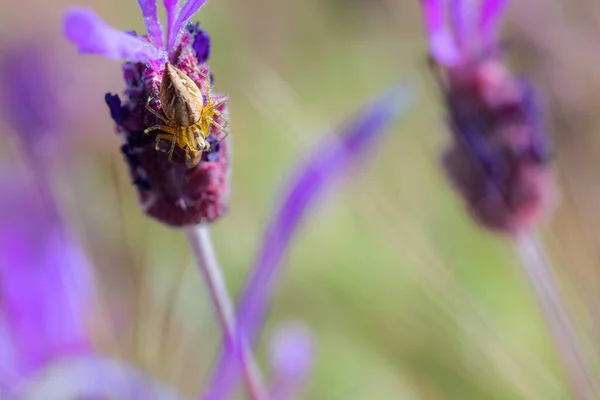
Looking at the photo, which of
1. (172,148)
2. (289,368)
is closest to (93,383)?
(289,368)

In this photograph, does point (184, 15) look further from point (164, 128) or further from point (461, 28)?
point (461, 28)

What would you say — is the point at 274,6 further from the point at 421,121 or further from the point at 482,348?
the point at 482,348

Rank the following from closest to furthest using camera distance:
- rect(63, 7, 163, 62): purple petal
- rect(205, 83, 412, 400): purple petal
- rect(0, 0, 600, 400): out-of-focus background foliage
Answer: rect(63, 7, 163, 62): purple petal → rect(205, 83, 412, 400): purple petal → rect(0, 0, 600, 400): out-of-focus background foliage

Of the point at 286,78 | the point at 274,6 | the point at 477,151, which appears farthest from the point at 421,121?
the point at 477,151

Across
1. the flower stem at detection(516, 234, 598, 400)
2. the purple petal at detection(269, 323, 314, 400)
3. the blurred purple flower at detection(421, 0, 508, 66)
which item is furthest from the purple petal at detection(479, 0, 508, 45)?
the purple petal at detection(269, 323, 314, 400)

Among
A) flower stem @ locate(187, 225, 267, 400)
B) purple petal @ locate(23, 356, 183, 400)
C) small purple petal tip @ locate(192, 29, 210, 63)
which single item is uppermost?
small purple petal tip @ locate(192, 29, 210, 63)

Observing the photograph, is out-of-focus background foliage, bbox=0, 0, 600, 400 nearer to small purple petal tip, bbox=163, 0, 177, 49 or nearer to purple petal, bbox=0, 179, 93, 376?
purple petal, bbox=0, 179, 93, 376

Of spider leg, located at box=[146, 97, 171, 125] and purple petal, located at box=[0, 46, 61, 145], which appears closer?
spider leg, located at box=[146, 97, 171, 125]
